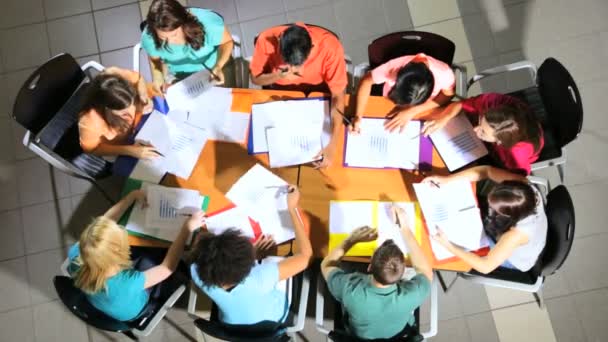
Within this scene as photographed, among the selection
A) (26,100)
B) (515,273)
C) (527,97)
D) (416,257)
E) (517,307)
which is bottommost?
(517,307)

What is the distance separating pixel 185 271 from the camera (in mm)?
2637

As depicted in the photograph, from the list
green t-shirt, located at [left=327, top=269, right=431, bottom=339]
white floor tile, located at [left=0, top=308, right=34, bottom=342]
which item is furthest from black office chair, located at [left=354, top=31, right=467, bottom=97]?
white floor tile, located at [left=0, top=308, right=34, bottom=342]

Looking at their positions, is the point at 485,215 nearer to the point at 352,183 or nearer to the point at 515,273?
the point at 515,273

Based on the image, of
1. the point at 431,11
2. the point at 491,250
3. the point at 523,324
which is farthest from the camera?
the point at 431,11

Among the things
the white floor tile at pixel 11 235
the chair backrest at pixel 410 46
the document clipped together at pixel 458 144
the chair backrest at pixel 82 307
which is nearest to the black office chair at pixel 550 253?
the document clipped together at pixel 458 144

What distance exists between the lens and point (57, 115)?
262cm

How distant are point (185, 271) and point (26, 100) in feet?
4.12

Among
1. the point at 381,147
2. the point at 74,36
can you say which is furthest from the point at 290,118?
the point at 74,36

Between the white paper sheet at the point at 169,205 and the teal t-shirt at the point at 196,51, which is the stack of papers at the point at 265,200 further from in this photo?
the teal t-shirt at the point at 196,51

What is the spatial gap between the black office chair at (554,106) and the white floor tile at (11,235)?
10.9ft

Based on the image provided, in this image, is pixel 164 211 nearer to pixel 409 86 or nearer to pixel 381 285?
pixel 381 285

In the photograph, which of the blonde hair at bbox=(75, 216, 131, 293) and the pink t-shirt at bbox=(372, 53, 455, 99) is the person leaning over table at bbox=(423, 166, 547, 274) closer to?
the pink t-shirt at bbox=(372, 53, 455, 99)

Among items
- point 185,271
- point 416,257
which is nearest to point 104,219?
point 185,271

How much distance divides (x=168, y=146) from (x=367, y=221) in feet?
3.73
